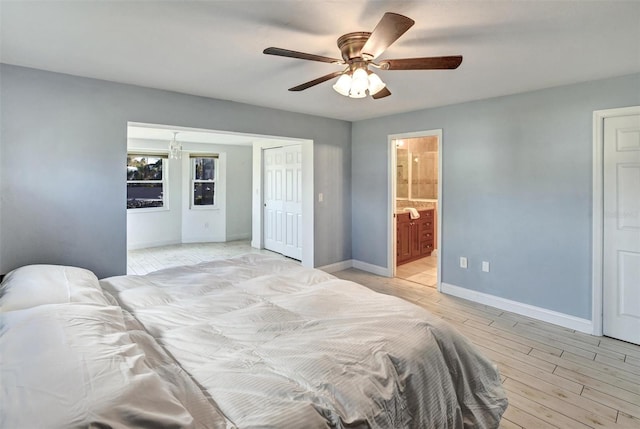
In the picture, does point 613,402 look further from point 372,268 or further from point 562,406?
point 372,268

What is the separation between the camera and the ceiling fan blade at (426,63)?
1838 mm

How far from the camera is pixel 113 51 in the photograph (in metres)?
2.41

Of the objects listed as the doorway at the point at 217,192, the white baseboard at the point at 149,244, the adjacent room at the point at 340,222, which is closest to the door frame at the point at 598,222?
the adjacent room at the point at 340,222

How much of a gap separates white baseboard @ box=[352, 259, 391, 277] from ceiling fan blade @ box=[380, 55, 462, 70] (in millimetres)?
3497

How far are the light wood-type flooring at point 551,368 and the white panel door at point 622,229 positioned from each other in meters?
0.24

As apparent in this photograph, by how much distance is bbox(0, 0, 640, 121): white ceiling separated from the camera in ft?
5.96

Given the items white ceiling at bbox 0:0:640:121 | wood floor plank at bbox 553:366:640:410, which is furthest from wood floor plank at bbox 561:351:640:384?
white ceiling at bbox 0:0:640:121

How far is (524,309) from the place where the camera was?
3.62 meters

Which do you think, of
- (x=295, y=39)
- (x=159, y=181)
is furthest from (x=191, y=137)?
(x=295, y=39)

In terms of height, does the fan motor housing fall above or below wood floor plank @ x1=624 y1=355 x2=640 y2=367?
above

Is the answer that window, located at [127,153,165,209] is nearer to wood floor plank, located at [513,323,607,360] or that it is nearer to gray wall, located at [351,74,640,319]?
gray wall, located at [351,74,640,319]

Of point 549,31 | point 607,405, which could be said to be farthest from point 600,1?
point 607,405

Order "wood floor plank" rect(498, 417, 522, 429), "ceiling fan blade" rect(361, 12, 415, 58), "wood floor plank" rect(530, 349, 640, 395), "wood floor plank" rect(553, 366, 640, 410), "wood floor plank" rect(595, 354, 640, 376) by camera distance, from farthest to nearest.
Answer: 1. "wood floor plank" rect(595, 354, 640, 376)
2. "wood floor plank" rect(530, 349, 640, 395)
3. "wood floor plank" rect(553, 366, 640, 410)
4. "wood floor plank" rect(498, 417, 522, 429)
5. "ceiling fan blade" rect(361, 12, 415, 58)

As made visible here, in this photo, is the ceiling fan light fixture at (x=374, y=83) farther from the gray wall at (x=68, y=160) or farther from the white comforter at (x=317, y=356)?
the gray wall at (x=68, y=160)
